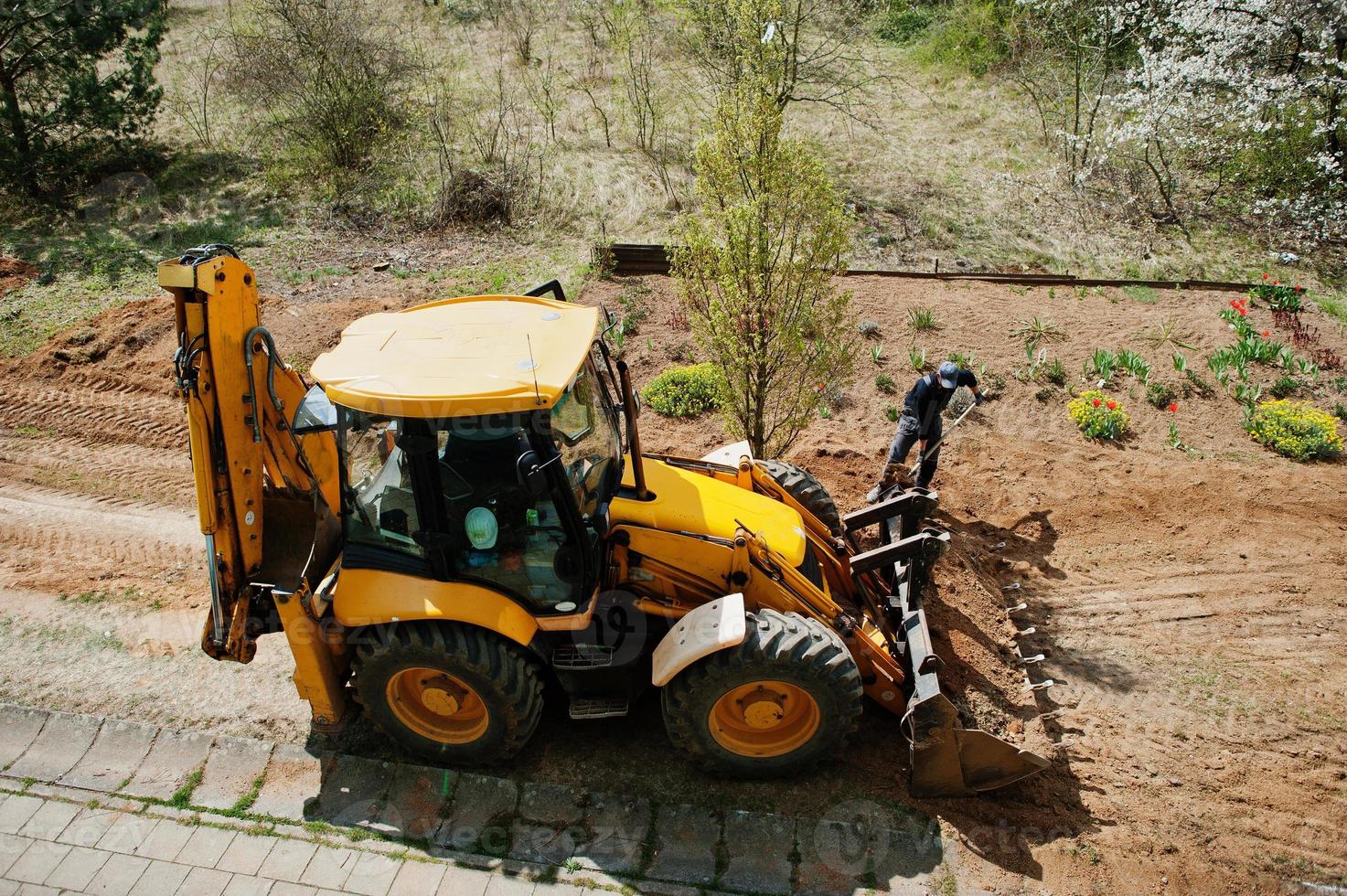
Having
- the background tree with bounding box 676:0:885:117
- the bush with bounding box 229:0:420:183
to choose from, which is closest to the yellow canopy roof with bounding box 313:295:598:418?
the background tree with bounding box 676:0:885:117

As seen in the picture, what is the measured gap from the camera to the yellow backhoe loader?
4.70 metres

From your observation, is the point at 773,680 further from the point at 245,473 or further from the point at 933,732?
the point at 245,473

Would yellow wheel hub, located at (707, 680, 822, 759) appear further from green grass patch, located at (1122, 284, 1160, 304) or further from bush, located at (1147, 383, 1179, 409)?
green grass patch, located at (1122, 284, 1160, 304)

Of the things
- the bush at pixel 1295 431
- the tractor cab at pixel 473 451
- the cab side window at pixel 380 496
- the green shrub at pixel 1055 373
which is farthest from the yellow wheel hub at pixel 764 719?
the bush at pixel 1295 431

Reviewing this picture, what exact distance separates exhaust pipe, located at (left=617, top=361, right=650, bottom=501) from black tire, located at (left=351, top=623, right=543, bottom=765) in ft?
3.87

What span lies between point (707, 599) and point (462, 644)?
144 cm

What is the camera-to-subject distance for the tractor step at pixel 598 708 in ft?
17.1

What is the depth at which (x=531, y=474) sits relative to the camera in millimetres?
4195

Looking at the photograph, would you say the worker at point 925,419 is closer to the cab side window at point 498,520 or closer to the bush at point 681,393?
the bush at point 681,393

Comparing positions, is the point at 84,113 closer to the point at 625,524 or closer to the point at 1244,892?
the point at 625,524

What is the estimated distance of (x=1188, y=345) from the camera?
1108 centimetres

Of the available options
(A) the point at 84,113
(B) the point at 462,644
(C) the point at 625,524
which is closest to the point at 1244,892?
(C) the point at 625,524

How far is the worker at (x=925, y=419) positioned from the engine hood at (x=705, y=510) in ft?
7.38

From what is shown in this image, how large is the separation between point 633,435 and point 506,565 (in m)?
1.10
